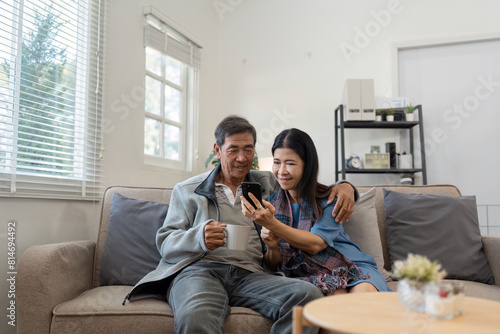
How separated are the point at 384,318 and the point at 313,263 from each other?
2.15 ft

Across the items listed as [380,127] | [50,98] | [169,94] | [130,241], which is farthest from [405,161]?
[50,98]

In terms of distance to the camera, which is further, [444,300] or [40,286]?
[40,286]

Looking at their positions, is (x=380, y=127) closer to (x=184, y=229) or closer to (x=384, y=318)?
(x=184, y=229)

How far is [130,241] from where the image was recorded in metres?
1.91

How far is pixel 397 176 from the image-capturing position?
12.6ft

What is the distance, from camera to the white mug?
135 cm

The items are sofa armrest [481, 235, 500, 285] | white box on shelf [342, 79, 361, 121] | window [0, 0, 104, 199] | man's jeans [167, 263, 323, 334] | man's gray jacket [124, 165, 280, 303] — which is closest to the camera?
man's jeans [167, 263, 323, 334]

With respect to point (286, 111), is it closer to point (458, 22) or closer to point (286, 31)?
point (286, 31)

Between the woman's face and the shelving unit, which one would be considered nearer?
the woman's face

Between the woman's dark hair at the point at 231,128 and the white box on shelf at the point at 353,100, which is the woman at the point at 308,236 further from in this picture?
the white box on shelf at the point at 353,100

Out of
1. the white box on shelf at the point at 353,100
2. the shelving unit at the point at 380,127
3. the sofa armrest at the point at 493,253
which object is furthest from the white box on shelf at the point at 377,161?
the sofa armrest at the point at 493,253

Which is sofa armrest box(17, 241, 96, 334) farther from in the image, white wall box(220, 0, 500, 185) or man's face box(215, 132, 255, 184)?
white wall box(220, 0, 500, 185)

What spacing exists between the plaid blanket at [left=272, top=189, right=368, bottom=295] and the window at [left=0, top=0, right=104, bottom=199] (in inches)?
52.3

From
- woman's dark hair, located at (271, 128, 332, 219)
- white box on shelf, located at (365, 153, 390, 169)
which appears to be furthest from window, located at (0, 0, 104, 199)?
white box on shelf, located at (365, 153, 390, 169)
